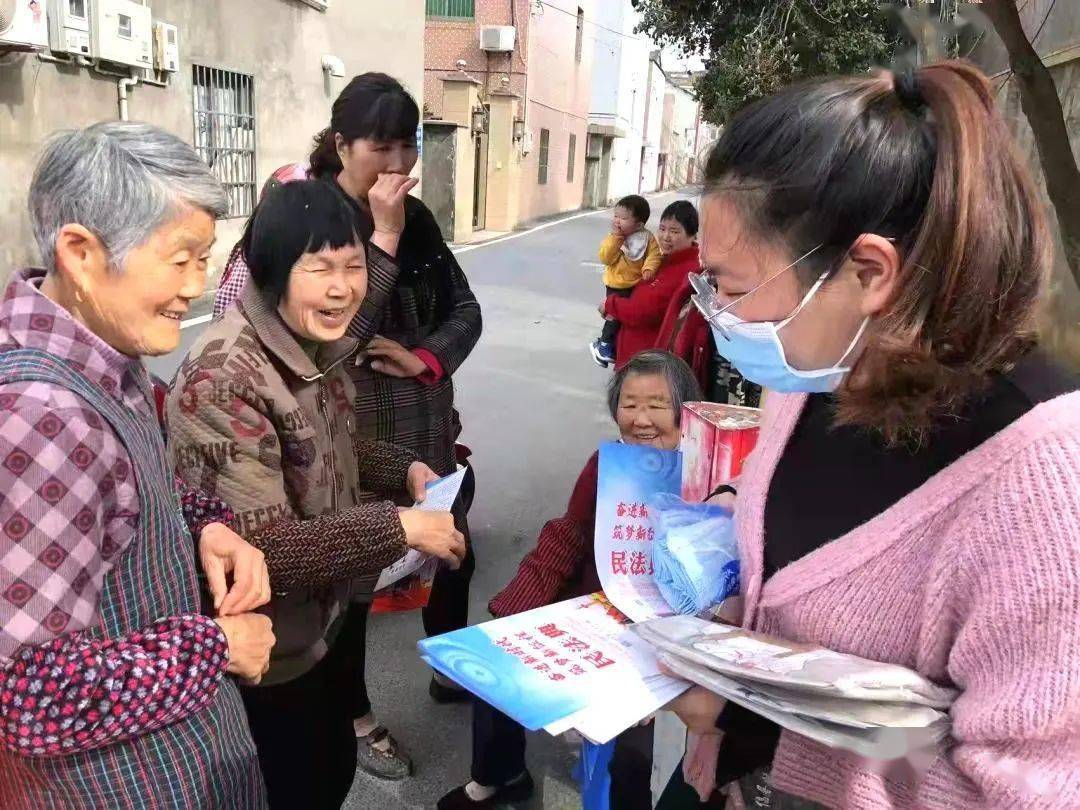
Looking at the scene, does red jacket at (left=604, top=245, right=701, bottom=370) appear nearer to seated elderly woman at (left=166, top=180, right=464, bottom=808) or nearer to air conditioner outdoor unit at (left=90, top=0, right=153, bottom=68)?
seated elderly woman at (left=166, top=180, right=464, bottom=808)

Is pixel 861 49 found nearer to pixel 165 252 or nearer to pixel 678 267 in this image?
pixel 678 267

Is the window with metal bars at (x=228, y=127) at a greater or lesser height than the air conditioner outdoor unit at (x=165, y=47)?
lesser

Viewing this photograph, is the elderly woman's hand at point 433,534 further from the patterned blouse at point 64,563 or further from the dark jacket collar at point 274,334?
the patterned blouse at point 64,563

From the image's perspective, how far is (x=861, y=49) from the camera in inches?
290

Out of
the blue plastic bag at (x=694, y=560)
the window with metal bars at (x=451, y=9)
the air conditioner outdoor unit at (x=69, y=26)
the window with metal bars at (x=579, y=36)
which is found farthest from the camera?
the window with metal bars at (x=579, y=36)

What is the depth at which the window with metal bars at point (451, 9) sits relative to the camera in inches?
805

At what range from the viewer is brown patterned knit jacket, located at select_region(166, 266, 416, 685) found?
4.84ft

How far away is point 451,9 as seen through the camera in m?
20.6

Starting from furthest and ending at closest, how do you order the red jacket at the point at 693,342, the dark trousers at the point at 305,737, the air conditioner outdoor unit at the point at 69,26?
1. the air conditioner outdoor unit at the point at 69,26
2. the red jacket at the point at 693,342
3. the dark trousers at the point at 305,737

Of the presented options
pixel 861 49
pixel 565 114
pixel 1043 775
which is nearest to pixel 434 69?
pixel 565 114

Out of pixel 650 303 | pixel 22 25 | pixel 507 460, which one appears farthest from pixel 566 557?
pixel 22 25

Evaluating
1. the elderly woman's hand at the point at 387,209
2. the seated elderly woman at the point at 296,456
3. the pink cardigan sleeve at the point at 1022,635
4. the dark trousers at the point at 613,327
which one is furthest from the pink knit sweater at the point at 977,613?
the dark trousers at the point at 613,327

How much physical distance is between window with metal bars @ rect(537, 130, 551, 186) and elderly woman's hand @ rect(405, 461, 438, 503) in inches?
864

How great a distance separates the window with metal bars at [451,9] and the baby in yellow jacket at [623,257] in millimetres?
17049
